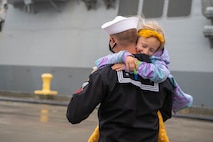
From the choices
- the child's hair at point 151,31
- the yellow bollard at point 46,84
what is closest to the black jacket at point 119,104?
the child's hair at point 151,31

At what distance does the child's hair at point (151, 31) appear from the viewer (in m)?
2.04

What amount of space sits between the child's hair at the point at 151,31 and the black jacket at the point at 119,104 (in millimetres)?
255

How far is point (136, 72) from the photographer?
75.7 inches

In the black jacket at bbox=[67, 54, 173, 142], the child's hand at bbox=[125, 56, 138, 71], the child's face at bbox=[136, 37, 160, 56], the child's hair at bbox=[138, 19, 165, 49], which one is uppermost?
the child's hair at bbox=[138, 19, 165, 49]

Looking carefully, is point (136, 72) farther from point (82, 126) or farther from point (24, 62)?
point (24, 62)

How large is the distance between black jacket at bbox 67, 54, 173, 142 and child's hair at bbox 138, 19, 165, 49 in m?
0.25

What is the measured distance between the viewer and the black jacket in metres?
1.91

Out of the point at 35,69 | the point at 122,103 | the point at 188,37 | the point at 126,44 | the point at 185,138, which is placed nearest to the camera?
the point at 122,103

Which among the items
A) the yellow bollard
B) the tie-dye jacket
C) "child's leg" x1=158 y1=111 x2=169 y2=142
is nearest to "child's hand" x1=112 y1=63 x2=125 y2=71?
the tie-dye jacket

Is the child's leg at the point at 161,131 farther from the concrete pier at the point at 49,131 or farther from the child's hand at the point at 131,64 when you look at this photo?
the concrete pier at the point at 49,131

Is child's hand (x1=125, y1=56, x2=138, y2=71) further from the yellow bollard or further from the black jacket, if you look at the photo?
the yellow bollard

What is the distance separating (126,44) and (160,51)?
0.74 feet

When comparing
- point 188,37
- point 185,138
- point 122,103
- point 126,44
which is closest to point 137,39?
point 126,44

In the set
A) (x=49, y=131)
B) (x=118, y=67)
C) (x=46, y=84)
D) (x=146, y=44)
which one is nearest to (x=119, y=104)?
(x=118, y=67)
